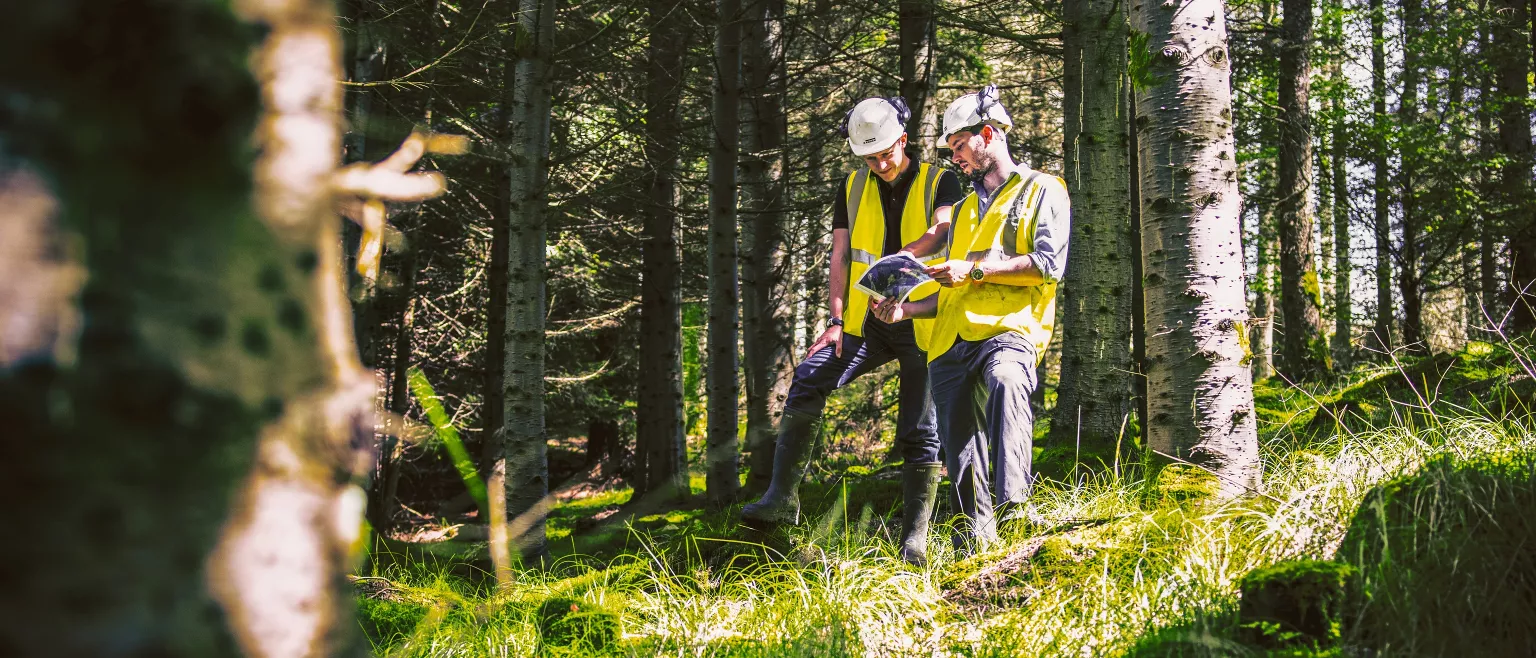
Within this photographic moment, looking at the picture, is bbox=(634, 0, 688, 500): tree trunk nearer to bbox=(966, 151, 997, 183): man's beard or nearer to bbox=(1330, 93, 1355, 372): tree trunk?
bbox=(966, 151, 997, 183): man's beard

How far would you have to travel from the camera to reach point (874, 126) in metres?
4.64

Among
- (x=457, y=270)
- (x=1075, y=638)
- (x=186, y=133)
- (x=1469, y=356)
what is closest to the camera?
(x=186, y=133)

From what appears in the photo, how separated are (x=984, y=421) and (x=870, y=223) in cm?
124

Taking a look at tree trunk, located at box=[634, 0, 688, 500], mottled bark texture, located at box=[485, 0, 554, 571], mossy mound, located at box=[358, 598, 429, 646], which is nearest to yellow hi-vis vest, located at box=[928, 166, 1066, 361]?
mossy mound, located at box=[358, 598, 429, 646]

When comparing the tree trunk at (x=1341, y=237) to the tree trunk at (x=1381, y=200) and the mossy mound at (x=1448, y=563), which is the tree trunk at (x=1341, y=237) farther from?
the mossy mound at (x=1448, y=563)

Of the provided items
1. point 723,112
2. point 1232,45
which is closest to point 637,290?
point 723,112

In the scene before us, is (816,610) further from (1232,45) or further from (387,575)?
(1232,45)

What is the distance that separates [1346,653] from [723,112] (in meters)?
6.48

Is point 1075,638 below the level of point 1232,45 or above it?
below

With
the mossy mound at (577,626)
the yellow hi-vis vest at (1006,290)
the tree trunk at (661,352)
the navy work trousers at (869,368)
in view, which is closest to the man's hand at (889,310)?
the yellow hi-vis vest at (1006,290)

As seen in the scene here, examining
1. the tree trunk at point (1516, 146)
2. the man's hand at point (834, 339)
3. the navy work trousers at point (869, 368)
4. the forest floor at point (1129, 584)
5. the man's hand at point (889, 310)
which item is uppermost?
the tree trunk at point (1516, 146)

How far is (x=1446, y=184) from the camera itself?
11500 mm

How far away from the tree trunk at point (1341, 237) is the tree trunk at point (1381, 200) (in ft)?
1.27

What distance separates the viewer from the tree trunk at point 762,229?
8.77 m
